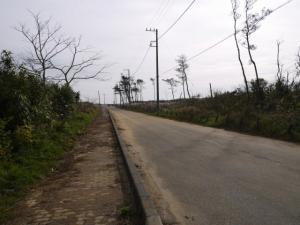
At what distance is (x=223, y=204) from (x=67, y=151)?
329 inches

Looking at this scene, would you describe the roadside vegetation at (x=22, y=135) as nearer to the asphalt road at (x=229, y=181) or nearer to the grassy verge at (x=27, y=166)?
the grassy verge at (x=27, y=166)

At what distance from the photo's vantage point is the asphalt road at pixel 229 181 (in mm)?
5553

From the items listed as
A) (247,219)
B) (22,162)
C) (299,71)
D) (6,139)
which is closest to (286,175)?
(247,219)

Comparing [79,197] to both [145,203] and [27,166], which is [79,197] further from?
[27,166]

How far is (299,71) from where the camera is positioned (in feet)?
101

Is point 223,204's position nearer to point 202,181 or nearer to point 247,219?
point 247,219

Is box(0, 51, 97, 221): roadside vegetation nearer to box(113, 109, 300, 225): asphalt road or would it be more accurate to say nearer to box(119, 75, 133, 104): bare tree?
box(113, 109, 300, 225): asphalt road

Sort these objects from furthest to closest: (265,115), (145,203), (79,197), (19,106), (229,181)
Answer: (265,115), (19,106), (229,181), (79,197), (145,203)

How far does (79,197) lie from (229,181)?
3.20m

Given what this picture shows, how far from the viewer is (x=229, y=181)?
25.4 feet

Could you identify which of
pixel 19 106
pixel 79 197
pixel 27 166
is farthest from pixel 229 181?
pixel 19 106

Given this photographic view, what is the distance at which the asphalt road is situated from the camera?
555 cm

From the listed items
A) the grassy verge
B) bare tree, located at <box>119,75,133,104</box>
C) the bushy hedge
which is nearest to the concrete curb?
the grassy verge

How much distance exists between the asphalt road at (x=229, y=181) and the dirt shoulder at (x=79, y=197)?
0.96m
